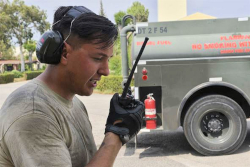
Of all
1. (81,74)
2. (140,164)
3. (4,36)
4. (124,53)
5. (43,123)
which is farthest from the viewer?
(4,36)

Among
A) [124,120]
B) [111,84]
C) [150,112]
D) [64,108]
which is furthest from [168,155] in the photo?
[111,84]

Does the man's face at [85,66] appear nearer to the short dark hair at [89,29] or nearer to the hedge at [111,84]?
the short dark hair at [89,29]

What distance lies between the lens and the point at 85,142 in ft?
5.09

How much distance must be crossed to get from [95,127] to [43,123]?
7315 mm

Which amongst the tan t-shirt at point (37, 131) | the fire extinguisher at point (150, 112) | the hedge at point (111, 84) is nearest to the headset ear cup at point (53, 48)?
the tan t-shirt at point (37, 131)

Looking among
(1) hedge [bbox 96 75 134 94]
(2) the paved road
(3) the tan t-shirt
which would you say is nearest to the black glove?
(3) the tan t-shirt

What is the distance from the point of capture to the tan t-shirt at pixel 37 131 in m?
1.12

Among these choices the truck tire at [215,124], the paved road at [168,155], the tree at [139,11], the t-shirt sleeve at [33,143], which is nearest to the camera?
the t-shirt sleeve at [33,143]

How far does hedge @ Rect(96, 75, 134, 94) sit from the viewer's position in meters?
16.4

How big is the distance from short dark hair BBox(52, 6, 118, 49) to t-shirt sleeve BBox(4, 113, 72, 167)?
16.6 inches

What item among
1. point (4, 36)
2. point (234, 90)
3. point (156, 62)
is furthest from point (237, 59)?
point (4, 36)

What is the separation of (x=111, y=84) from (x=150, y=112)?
11408 millimetres

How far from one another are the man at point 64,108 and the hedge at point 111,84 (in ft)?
48.4

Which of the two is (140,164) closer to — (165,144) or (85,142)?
(165,144)
